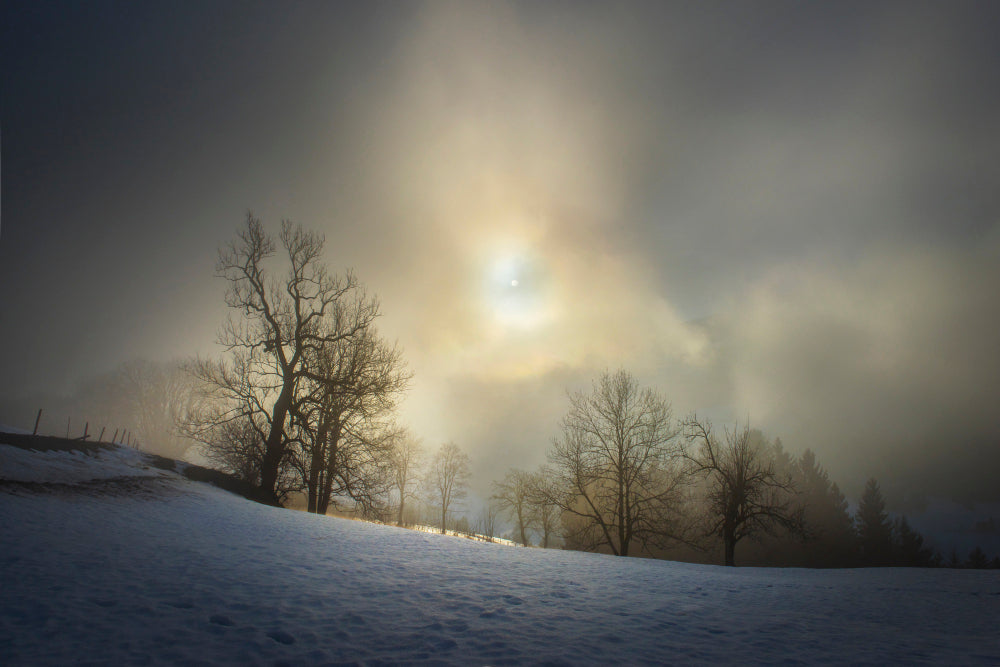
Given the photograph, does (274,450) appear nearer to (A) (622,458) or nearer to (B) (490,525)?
(A) (622,458)

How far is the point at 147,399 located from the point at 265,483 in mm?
57203

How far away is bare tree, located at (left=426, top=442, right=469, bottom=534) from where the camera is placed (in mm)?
59438

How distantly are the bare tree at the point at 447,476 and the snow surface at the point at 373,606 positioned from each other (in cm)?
5346

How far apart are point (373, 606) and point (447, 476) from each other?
58.6 metres

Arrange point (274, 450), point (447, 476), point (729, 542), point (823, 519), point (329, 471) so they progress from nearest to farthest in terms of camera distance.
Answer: point (274, 450) → point (329, 471) → point (729, 542) → point (823, 519) → point (447, 476)

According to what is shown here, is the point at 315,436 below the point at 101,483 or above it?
above

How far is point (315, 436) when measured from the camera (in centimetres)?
2072

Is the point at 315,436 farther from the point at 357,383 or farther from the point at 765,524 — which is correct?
the point at 765,524

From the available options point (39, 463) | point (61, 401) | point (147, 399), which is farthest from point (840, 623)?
point (61, 401)

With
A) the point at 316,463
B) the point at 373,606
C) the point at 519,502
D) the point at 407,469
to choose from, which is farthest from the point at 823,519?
the point at 373,606

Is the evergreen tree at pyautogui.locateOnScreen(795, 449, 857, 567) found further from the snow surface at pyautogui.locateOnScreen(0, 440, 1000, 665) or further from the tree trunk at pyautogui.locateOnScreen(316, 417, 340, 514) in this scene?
the tree trunk at pyautogui.locateOnScreen(316, 417, 340, 514)

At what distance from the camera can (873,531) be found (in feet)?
161

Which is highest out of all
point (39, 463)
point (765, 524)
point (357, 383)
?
point (357, 383)

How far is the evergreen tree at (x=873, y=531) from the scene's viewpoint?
154ft
